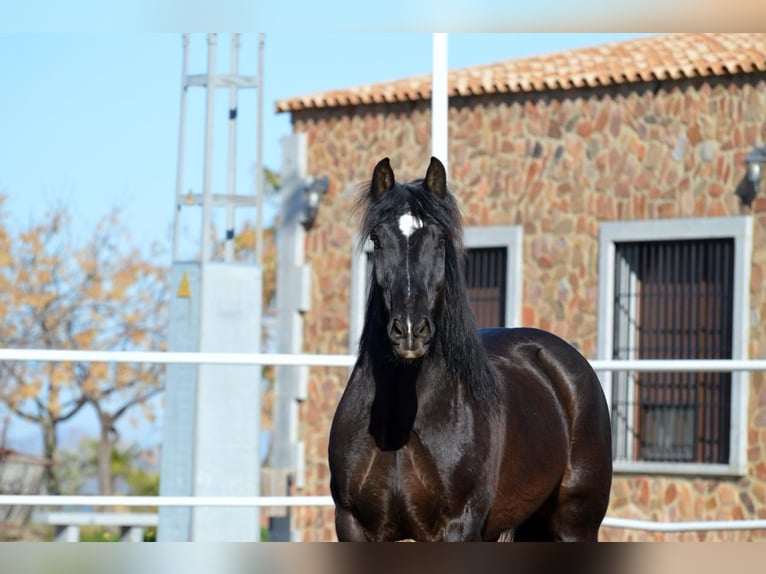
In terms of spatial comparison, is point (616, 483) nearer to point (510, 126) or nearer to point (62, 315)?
point (510, 126)

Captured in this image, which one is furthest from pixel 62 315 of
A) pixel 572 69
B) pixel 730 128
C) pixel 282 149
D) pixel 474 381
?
pixel 474 381

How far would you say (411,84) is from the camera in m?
14.7

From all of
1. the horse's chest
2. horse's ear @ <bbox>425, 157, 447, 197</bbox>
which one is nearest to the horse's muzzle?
the horse's chest

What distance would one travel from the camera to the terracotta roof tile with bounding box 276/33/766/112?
12734mm

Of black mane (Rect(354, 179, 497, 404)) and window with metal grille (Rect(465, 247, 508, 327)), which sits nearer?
black mane (Rect(354, 179, 497, 404))

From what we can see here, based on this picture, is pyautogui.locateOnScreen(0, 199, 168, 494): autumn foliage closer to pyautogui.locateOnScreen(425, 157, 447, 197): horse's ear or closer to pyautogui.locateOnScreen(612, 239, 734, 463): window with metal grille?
pyautogui.locateOnScreen(612, 239, 734, 463): window with metal grille

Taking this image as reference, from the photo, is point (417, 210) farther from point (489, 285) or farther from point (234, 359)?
point (489, 285)

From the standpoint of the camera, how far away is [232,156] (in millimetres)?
12289

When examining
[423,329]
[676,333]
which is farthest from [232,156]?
[423,329]

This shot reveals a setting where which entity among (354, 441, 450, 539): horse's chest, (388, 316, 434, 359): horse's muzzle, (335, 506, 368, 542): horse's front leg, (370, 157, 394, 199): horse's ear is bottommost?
(335, 506, 368, 542): horse's front leg

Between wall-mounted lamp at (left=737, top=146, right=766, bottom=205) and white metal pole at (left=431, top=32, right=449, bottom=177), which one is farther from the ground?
wall-mounted lamp at (left=737, top=146, right=766, bottom=205)

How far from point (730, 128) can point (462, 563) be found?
33.0 ft

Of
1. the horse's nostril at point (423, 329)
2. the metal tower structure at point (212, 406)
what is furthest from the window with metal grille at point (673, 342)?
the horse's nostril at point (423, 329)

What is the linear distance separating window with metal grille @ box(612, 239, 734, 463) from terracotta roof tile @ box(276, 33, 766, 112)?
1518mm
